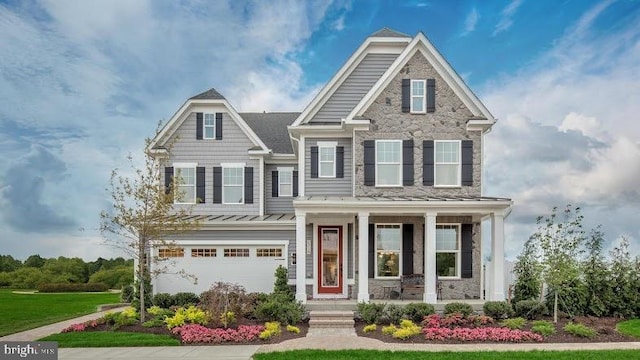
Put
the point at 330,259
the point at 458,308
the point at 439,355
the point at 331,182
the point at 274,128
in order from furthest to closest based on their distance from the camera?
the point at 274,128 → the point at 331,182 → the point at 330,259 → the point at 458,308 → the point at 439,355

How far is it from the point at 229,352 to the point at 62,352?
4.10 m

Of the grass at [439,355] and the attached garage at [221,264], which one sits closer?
the grass at [439,355]

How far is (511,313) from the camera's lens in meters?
16.2

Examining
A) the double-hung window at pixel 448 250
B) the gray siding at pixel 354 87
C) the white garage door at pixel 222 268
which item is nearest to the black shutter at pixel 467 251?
the double-hung window at pixel 448 250

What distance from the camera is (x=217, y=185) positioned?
69.9 feet

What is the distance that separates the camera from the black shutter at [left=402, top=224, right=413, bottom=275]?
18.5m

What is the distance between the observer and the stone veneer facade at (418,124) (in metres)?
18.7

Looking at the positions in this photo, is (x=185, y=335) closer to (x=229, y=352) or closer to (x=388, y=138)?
(x=229, y=352)

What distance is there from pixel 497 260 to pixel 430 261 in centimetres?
239

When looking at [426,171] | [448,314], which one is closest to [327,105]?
[426,171]

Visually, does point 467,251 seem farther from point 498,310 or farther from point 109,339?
point 109,339

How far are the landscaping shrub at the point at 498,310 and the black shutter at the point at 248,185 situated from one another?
A: 1025 centimetres

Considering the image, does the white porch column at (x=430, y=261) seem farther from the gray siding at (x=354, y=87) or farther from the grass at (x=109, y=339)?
the grass at (x=109, y=339)

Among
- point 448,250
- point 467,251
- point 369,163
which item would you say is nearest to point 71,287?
point 369,163
